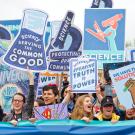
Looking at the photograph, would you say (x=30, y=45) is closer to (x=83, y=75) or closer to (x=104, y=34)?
(x=83, y=75)

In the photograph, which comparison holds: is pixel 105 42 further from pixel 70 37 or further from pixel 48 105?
pixel 48 105

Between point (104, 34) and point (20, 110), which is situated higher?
point (104, 34)

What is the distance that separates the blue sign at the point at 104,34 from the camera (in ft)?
28.1

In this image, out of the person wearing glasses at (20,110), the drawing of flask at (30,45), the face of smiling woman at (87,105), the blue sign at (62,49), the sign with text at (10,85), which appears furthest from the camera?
the sign with text at (10,85)

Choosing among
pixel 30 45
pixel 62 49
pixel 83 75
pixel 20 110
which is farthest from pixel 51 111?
pixel 62 49

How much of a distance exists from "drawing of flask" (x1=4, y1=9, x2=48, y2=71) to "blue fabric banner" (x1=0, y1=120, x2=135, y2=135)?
1.69 m

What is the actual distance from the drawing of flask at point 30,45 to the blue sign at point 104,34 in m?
1.24

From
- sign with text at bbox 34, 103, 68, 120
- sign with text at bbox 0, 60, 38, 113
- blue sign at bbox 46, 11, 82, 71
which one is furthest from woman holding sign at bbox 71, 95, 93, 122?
sign with text at bbox 0, 60, 38, 113

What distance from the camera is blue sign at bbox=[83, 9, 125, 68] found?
28.1 ft

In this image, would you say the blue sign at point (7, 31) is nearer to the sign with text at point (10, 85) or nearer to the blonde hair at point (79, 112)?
the sign with text at point (10, 85)

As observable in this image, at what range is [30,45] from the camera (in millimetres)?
7559

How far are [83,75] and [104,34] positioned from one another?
90.0 inches

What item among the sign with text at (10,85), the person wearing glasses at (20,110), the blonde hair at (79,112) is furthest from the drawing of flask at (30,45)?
the sign with text at (10,85)

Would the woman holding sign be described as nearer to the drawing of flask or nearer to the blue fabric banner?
the blue fabric banner
